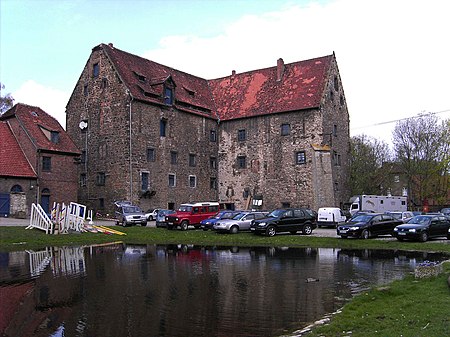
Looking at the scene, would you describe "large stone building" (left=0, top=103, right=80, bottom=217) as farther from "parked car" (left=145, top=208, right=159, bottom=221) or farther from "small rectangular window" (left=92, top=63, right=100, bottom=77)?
"parked car" (left=145, top=208, right=159, bottom=221)

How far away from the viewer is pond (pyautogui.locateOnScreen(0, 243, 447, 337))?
8.72 meters

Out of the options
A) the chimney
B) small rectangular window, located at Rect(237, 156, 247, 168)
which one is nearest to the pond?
small rectangular window, located at Rect(237, 156, 247, 168)

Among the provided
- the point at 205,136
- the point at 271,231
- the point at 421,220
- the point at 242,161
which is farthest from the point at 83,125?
the point at 421,220

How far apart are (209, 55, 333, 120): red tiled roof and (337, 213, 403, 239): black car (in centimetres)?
1867

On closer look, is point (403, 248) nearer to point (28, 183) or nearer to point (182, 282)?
point (182, 282)

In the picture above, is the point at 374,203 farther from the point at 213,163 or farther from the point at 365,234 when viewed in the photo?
the point at 365,234

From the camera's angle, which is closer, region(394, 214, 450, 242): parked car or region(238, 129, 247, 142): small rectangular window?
region(394, 214, 450, 242): parked car

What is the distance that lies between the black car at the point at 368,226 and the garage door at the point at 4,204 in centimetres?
2522

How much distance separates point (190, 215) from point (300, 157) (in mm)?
15893

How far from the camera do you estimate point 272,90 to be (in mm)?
49250

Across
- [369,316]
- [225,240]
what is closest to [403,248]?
[225,240]

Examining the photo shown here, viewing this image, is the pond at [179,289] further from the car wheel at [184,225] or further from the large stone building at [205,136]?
the large stone building at [205,136]

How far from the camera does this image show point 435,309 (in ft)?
27.8

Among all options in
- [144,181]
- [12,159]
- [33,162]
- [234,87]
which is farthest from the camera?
[234,87]
